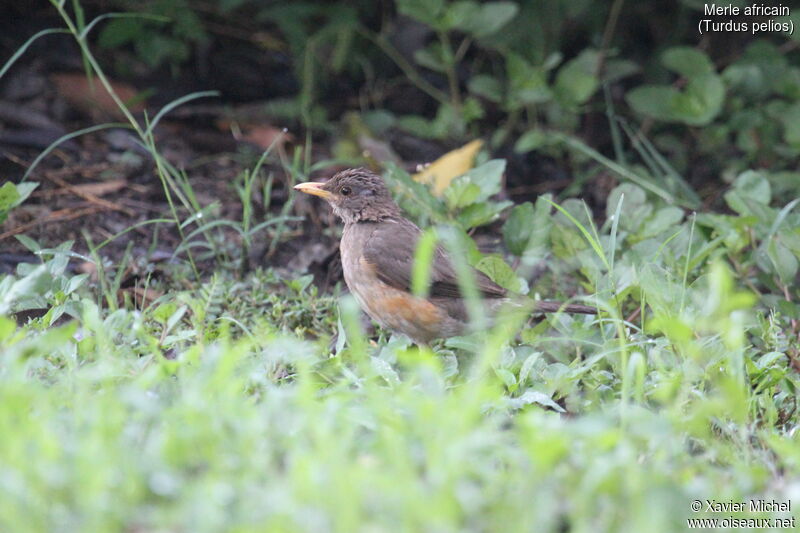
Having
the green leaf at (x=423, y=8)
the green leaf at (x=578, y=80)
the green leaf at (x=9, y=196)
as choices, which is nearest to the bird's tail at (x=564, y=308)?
the green leaf at (x=578, y=80)

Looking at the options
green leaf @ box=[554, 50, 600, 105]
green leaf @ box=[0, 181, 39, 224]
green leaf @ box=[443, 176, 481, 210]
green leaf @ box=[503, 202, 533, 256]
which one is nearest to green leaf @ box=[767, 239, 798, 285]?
green leaf @ box=[503, 202, 533, 256]

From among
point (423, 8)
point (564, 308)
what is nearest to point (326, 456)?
point (564, 308)

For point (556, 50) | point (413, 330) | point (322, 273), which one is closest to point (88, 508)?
point (413, 330)

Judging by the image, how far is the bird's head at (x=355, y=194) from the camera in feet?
19.1

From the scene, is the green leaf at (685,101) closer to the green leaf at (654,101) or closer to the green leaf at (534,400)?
the green leaf at (654,101)

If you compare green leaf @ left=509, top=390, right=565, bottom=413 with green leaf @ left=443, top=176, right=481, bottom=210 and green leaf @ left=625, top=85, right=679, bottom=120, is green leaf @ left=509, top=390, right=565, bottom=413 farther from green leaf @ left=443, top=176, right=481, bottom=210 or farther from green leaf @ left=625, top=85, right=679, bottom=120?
green leaf @ left=625, top=85, right=679, bottom=120

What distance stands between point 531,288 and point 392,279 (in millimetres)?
976

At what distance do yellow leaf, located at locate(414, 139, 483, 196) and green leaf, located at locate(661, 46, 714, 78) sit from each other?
1.54 metres

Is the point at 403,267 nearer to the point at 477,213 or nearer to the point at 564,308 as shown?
the point at 477,213

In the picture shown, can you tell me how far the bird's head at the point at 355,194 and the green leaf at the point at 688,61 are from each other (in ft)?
8.49

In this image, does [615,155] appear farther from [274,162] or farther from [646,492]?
[646,492]

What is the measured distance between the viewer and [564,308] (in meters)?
4.85

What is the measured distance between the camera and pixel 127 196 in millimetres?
6617

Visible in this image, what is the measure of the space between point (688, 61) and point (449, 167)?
1.93m
